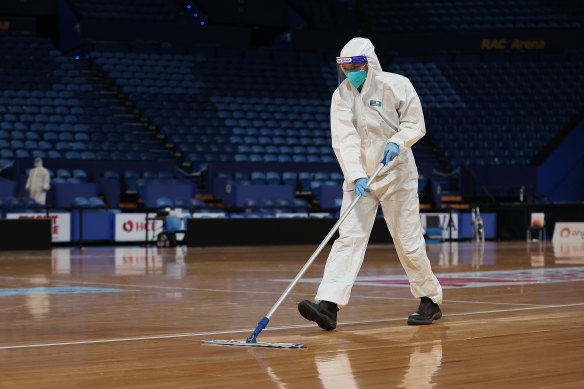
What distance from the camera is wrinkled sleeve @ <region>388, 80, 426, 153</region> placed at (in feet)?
21.4

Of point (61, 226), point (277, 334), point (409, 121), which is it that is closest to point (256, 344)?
point (277, 334)

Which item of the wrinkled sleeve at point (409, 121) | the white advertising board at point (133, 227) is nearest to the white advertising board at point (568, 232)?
the white advertising board at point (133, 227)

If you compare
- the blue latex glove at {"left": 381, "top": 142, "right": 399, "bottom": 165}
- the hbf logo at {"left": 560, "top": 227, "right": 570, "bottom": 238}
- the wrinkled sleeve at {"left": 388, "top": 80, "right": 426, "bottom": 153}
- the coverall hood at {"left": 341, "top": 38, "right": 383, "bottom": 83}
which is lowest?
the hbf logo at {"left": 560, "top": 227, "right": 570, "bottom": 238}

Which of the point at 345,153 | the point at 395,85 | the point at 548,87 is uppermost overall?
the point at 548,87

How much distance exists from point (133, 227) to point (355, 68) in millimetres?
17123

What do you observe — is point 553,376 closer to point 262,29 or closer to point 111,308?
point 111,308

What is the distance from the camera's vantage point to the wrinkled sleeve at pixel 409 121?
21.4 ft

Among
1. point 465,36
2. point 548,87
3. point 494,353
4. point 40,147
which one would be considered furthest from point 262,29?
point 494,353

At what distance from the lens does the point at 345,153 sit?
6496mm

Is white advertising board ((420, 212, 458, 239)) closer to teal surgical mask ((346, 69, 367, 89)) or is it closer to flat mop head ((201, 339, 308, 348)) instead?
teal surgical mask ((346, 69, 367, 89))

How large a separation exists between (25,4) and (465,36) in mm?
16419

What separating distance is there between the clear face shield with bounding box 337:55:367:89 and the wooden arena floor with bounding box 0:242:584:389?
5.55 feet

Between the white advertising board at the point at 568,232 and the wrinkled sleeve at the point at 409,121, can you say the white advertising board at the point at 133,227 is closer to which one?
the white advertising board at the point at 568,232

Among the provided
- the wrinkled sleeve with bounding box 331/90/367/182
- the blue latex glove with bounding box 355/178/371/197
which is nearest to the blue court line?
the wrinkled sleeve with bounding box 331/90/367/182
